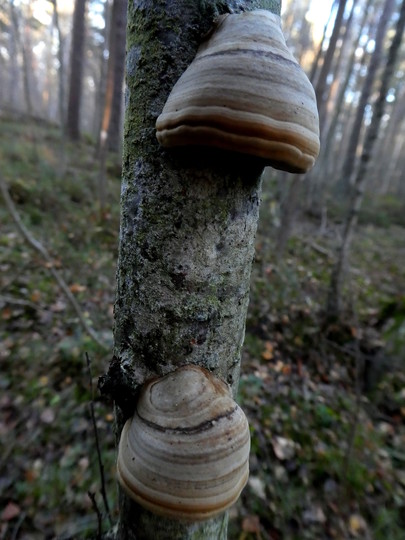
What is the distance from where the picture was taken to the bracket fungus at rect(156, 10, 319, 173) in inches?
23.7

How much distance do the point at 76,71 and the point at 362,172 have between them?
12.4 m

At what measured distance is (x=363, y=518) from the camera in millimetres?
2795

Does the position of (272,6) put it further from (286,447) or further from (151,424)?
(286,447)

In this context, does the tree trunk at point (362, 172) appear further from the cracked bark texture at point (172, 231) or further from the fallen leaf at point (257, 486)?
the cracked bark texture at point (172, 231)

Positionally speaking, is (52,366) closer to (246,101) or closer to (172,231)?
(172,231)

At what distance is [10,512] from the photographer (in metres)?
2.49

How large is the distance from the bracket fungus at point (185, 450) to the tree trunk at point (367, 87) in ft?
39.7

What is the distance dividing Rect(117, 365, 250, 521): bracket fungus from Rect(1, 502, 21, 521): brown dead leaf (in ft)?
8.37

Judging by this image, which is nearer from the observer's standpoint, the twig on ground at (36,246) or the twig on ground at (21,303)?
the twig on ground at (36,246)

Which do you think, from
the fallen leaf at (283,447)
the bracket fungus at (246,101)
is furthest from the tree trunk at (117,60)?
the fallen leaf at (283,447)

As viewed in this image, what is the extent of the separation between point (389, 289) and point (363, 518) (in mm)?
5731

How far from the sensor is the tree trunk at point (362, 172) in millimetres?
4738

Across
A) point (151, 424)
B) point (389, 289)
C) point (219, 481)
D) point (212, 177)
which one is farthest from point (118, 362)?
point (389, 289)

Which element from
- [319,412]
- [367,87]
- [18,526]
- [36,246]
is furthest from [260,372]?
[367,87]
